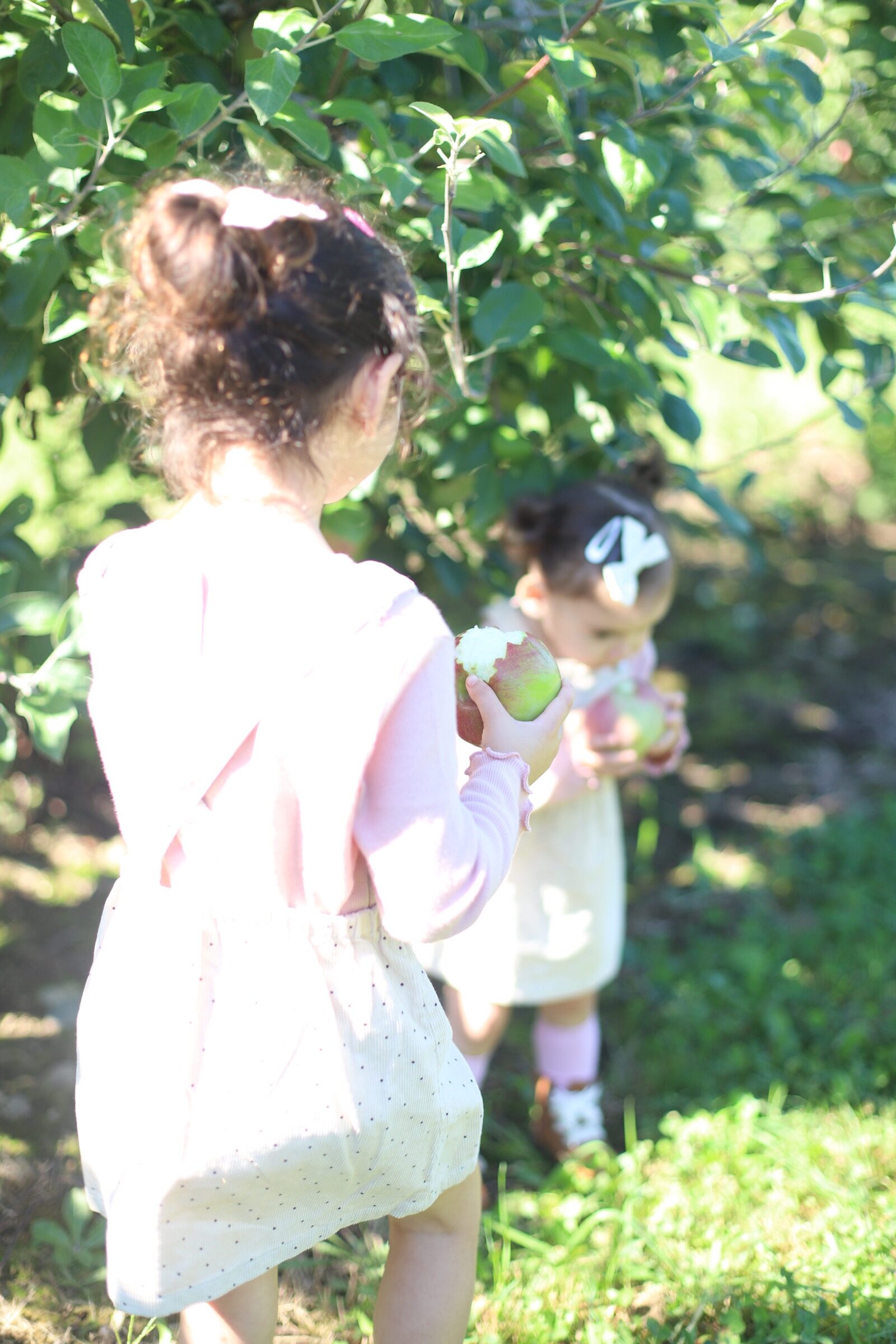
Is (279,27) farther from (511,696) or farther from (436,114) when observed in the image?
(511,696)

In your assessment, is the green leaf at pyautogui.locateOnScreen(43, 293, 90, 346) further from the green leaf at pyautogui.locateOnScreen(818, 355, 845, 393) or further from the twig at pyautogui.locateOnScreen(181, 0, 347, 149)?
the green leaf at pyautogui.locateOnScreen(818, 355, 845, 393)

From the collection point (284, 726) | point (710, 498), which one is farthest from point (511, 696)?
point (710, 498)

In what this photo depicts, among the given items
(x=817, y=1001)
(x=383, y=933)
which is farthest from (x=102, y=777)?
(x=383, y=933)

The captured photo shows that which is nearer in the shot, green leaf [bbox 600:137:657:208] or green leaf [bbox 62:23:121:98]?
green leaf [bbox 62:23:121:98]

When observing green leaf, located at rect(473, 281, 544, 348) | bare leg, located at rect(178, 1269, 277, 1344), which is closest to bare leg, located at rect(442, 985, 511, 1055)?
bare leg, located at rect(178, 1269, 277, 1344)

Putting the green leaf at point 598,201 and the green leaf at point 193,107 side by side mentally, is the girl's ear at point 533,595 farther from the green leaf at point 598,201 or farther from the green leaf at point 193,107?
the green leaf at point 193,107

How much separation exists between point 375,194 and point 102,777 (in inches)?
72.9

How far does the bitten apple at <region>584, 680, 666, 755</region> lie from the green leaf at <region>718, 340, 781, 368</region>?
542 millimetres

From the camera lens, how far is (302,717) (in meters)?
1.06

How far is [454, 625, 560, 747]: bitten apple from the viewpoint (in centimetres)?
132

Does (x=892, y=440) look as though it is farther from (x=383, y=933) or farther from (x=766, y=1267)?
(x=383, y=933)

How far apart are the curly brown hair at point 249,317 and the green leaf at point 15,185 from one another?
0.25 m

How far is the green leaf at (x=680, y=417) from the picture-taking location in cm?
184

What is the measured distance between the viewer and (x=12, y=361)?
5.08 feet
